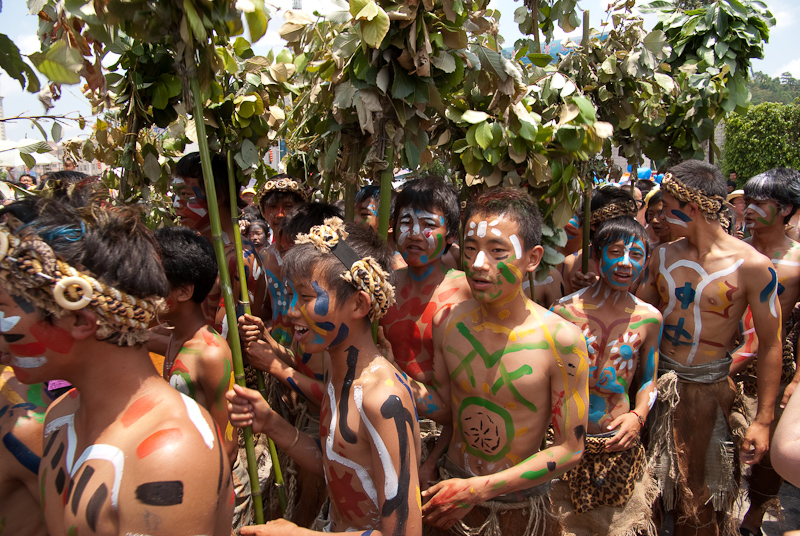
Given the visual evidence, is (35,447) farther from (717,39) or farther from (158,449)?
(717,39)

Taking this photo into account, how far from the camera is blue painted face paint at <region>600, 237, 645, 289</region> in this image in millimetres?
3047

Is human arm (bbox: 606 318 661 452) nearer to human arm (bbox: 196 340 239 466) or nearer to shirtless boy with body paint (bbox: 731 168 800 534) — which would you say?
shirtless boy with body paint (bbox: 731 168 800 534)

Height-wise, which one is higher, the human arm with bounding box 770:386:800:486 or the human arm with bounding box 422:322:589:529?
the human arm with bounding box 770:386:800:486

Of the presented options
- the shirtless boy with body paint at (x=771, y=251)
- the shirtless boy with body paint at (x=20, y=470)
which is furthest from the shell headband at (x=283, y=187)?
the shirtless boy with body paint at (x=771, y=251)

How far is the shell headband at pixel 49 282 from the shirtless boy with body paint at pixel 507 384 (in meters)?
1.41

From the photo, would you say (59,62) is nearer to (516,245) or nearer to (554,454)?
(516,245)

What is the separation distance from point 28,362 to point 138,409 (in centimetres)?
32

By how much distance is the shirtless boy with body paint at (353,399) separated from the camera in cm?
179

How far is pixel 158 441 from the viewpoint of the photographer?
1406 millimetres

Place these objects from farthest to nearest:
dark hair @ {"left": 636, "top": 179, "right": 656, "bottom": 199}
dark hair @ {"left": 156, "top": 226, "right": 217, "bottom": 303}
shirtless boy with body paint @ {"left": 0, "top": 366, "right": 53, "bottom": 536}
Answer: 1. dark hair @ {"left": 636, "top": 179, "right": 656, "bottom": 199}
2. dark hair @ {"left": 156, "top": 226, "right": 217, "bottom": 303}
3. shirtless boy with body paint @ {"left": 0, "top": 366, "right": 53, "bottom": 536}

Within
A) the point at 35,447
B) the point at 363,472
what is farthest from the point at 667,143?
the point at 35,447

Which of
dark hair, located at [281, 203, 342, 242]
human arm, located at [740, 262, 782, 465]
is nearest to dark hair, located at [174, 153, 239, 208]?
A: dark hair, located at [281, 203, 342, 242]

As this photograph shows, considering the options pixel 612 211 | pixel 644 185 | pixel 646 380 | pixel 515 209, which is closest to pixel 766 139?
pixel 644 185

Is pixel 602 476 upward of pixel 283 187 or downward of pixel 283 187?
downward
